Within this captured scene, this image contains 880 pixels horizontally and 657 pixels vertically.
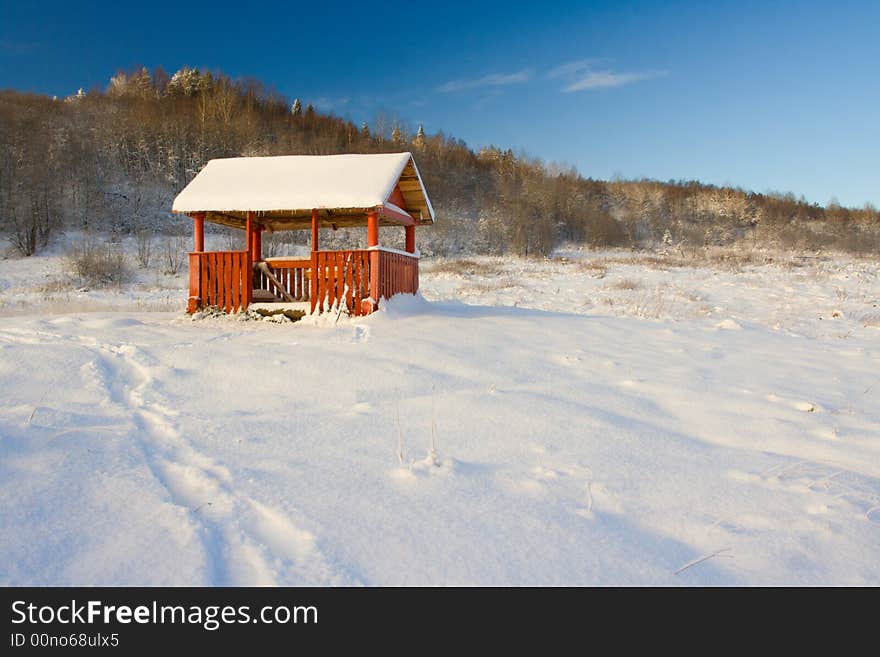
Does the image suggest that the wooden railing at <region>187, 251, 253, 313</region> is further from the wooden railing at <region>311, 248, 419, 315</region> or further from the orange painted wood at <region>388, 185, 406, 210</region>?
the orange painted wood at <region>388, 185, 406, 210</region>

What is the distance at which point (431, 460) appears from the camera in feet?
10.2

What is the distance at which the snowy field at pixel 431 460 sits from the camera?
7.02ft

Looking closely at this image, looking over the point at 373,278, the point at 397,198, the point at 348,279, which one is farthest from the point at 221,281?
the point at 397,198

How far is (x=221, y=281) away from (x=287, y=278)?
2.09 m

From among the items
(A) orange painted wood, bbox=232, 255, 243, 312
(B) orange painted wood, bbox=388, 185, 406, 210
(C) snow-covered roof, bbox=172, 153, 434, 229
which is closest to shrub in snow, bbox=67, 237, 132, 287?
(C) snow-covered roof, bbox=172, 153, 434, 229

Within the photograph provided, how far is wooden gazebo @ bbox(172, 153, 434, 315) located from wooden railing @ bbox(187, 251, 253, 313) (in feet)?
0.06

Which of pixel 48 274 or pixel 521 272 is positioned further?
pixel 521 272

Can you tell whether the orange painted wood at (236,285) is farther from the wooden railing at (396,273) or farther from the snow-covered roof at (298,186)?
the wooden railing at (396,273)

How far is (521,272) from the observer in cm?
2272

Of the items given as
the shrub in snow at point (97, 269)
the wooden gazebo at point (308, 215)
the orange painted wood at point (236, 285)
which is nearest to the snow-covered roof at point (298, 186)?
the wooden gazebo at point (308, 215)

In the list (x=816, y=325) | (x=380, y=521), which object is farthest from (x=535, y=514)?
(x=816, y=325)

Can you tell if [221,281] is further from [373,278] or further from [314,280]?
[373,278]
